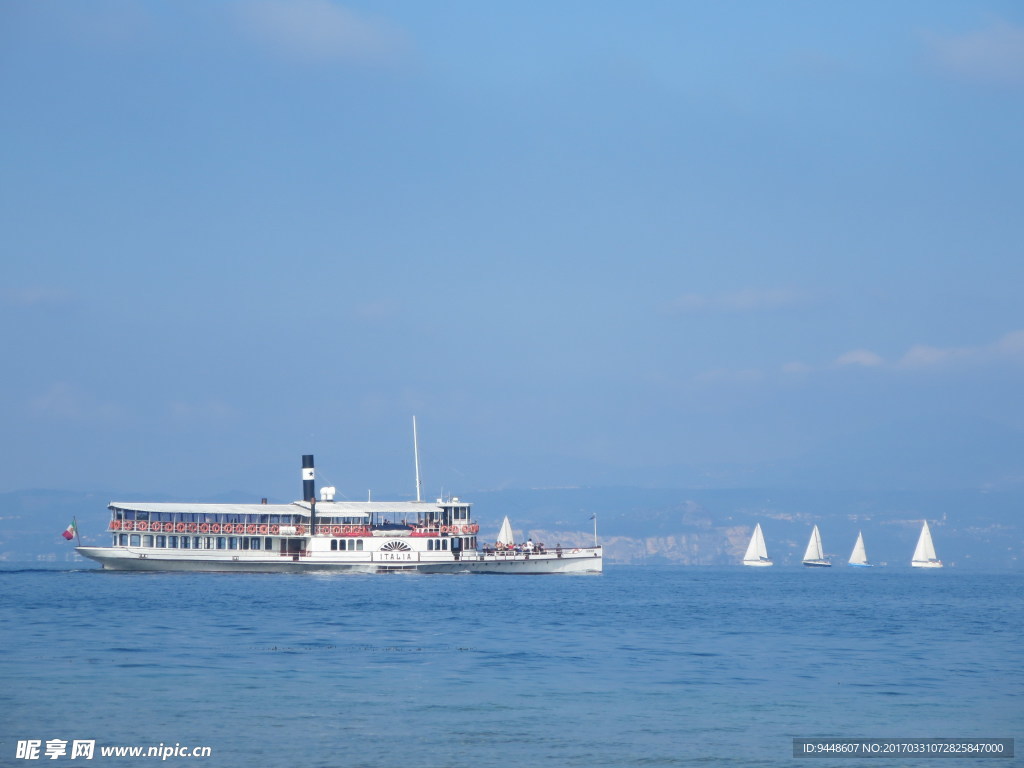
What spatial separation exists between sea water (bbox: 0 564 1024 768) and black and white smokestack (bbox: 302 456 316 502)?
108 feet

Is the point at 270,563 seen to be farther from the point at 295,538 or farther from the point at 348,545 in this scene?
the point at 348,545

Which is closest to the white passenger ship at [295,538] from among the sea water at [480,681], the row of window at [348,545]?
the row of window at [348,545]

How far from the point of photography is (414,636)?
56.7 metres

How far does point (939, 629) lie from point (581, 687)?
36.0 metres

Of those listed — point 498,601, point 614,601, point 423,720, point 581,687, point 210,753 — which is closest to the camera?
point 210,753

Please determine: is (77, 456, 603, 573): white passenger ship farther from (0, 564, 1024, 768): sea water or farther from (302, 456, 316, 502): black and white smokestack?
(0, 564, 1024, 768): sea water

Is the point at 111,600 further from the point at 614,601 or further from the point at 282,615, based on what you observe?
the point at 614,601

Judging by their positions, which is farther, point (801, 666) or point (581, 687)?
point (801, 666)

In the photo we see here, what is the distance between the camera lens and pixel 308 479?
4432 inches

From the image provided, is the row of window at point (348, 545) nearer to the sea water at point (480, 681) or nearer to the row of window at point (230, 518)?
the row of window at point (230, 518)

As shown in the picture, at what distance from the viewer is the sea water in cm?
3108

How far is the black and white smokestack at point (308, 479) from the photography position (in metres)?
112

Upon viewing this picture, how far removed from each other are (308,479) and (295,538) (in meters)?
6.15

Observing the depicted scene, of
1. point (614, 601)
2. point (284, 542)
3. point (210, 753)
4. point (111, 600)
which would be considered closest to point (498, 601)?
point (614, 601)
